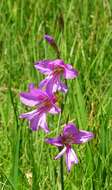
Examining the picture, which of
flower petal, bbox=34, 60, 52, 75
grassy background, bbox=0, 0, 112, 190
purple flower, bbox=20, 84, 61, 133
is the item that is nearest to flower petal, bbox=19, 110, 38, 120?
purple flower, bbox=20, 84, 61, 133

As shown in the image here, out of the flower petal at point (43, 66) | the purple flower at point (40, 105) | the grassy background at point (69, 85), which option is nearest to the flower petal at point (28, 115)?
the purple flower at point (40, 105)

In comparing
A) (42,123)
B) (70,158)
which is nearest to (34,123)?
(42,123)

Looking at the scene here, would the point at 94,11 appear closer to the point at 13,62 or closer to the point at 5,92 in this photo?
the point at 13,62

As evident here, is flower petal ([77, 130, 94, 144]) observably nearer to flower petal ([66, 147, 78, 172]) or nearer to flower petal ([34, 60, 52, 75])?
flower petal ([66, 147, 78, 172])

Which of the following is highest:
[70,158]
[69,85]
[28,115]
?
[28,115]

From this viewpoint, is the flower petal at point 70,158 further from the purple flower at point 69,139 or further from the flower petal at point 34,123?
the flower petal at point 34,123

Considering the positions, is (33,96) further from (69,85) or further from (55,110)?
(69,85)
